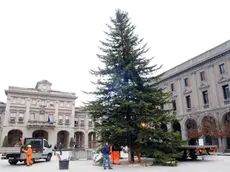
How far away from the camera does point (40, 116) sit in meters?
51.0

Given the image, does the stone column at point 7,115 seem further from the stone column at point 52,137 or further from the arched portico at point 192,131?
the arched portico at point 192,131

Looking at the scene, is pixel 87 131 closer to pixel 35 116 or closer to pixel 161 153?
pixel 35 116

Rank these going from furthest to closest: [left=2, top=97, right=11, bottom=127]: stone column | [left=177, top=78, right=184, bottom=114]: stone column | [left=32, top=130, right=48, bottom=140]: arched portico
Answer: [left=32, top=130, right=48, bottom=140]: arched portico
[left=2, top=97, right=11, bottom=127]: stone column
[left=177, top=78, right=184, bottom=114]: stone column

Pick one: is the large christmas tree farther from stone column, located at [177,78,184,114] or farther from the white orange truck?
stone column, located at [177,78,184,114]

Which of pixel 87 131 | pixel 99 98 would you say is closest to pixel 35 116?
pixel 87 131

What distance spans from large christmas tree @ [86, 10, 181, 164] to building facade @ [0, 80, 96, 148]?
37.9 metres

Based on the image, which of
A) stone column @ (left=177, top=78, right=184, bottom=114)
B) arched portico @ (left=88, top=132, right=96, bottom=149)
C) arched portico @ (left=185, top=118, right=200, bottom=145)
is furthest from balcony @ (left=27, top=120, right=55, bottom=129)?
arched portico @ (left=185, top=118, right=200, bottom=145)

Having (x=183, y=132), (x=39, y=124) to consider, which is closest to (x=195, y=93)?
(x=183, y=132)

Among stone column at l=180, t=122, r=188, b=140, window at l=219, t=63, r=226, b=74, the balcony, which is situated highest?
window at l=219, t=63, r=226, b=74

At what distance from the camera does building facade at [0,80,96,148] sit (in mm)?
Answer: 48344

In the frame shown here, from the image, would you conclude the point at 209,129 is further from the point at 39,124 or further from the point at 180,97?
the point at 39,124

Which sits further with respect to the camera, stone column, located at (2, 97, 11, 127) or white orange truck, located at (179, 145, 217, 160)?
stone column, located at (2, 97, 11, 127)

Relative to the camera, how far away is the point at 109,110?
1517 cm

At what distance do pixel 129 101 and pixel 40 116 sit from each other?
41677mm
